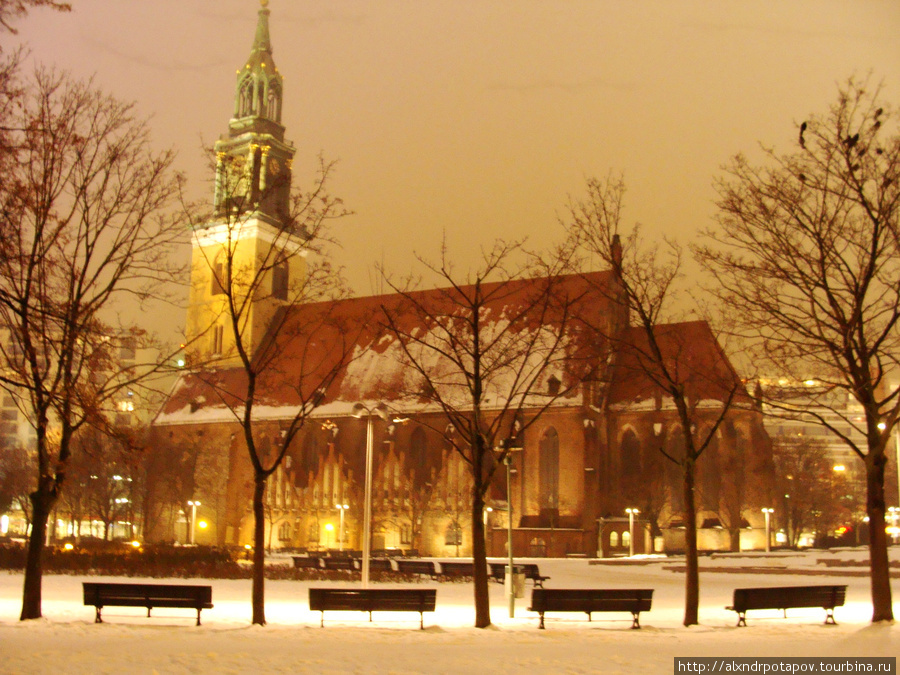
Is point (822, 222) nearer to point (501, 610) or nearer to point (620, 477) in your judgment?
point (501, 610)

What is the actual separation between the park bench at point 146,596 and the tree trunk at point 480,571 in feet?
16.4

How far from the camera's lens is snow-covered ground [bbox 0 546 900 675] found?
38.7ft

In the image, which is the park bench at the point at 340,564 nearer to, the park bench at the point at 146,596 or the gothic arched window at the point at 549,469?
the park bench at the point at 146,596

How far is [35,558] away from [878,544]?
621 inches

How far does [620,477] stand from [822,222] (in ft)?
145

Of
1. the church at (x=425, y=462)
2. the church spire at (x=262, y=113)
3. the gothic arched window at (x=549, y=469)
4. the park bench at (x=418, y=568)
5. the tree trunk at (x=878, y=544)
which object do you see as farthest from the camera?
the church spire at (x=262, y=113)

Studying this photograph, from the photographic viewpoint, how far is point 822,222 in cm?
1780

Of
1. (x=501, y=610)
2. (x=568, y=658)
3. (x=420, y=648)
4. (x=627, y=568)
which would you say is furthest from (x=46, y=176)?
(x=627, y=568)

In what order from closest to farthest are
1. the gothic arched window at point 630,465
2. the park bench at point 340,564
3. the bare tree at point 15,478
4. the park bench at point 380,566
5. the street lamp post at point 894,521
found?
the park bench at point 380,566 < the park bench at point 340,564 < the gothic arched window at point 630,465 < the bare tree at point 15,478 < the street lamp post at point 894,521

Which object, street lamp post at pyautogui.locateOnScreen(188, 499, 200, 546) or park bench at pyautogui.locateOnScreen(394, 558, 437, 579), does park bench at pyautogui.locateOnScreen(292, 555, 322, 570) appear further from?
street lamp post at pyautogui.locateOnScreen(188, 499, 200, 546)

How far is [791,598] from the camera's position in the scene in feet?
59.4

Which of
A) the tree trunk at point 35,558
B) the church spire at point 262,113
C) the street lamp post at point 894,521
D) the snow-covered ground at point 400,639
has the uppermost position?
the church spire at point 262,113

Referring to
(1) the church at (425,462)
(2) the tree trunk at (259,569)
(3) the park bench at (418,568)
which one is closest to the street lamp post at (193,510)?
(1) the church at (425,462)

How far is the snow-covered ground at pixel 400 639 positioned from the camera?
11797 millimetres
